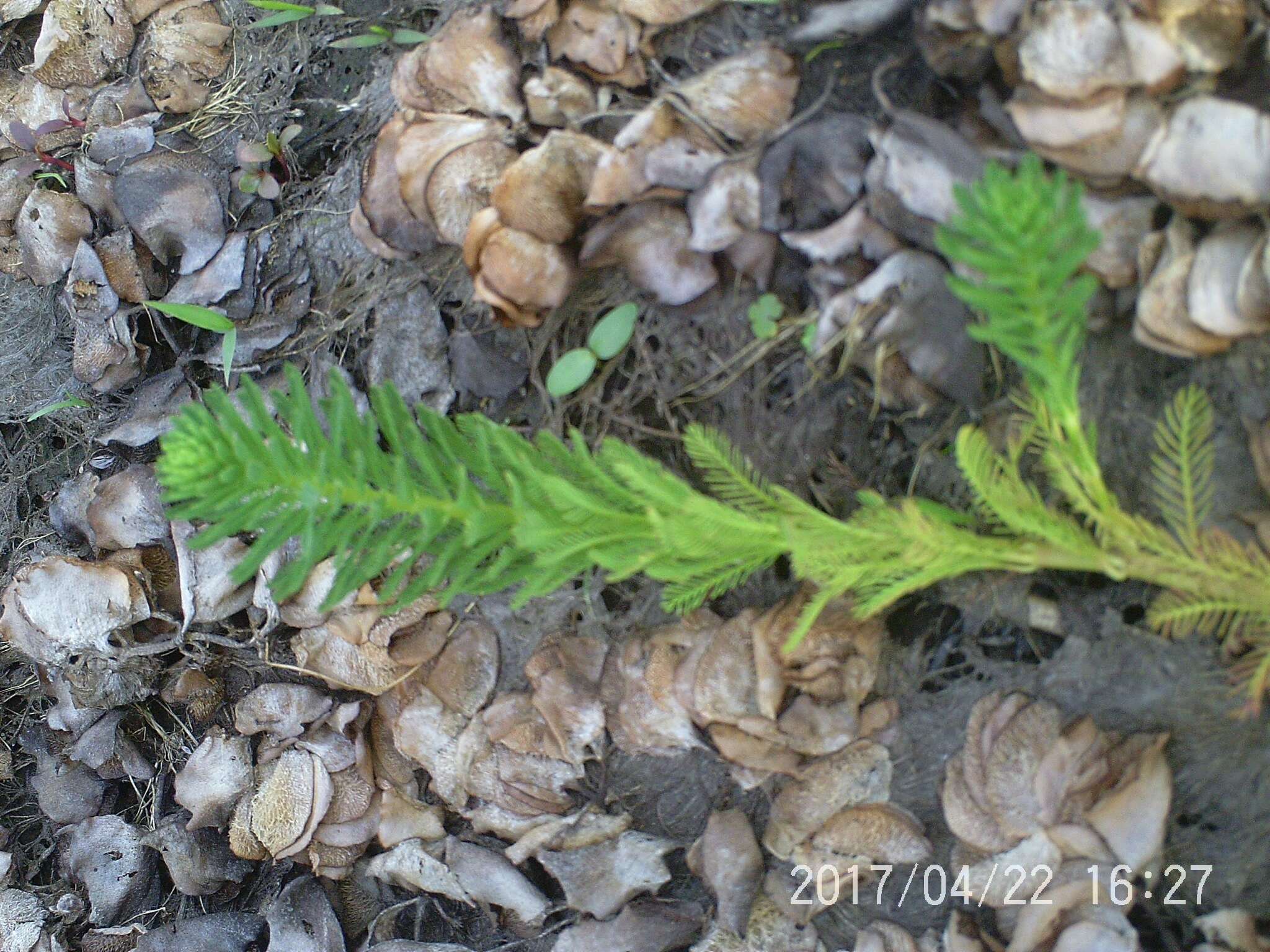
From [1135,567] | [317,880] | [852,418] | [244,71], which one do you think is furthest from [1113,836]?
[244,71]

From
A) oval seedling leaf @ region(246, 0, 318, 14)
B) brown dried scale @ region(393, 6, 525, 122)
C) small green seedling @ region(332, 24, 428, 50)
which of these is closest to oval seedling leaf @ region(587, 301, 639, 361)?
brown dried scale @ region(393, 6, 525, 122)

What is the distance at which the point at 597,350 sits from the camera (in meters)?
1.48

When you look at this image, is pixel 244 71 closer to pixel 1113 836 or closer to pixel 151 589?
pixel 151 589

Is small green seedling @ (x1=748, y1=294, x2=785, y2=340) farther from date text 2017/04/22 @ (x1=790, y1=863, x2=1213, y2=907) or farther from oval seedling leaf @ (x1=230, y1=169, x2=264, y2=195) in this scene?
oval seedling leaf @ (x1=230, y1=169, x2=264, y2=195)

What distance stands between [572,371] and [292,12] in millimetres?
965

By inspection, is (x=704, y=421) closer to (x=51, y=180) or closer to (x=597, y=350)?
(x=597, y=350)

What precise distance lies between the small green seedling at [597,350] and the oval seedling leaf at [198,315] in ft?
2.23

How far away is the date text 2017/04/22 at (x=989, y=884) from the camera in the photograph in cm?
123

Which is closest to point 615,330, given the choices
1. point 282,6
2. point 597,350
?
point 597,350

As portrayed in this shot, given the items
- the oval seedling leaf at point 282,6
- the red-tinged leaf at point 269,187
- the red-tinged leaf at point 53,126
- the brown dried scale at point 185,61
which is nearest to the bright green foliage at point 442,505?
the red-tinged leaf at point 269,187

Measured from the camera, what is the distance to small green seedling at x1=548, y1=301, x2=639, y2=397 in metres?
1.47

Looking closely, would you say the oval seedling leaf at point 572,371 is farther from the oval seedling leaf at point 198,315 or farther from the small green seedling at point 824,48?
the oval seedling leaf at point 198,315

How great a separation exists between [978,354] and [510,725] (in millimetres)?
937

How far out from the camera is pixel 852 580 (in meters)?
1.11
